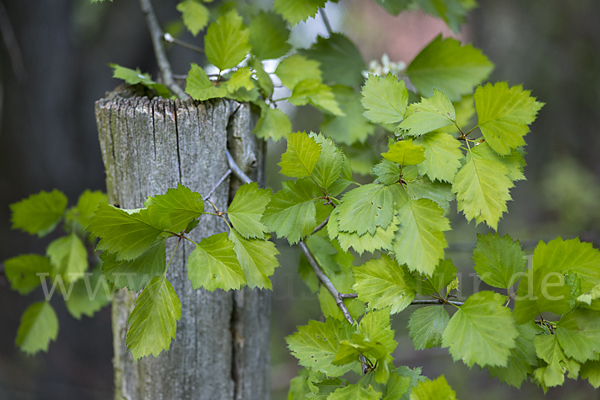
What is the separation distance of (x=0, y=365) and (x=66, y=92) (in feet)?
5.65

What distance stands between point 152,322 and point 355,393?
351 millimetres

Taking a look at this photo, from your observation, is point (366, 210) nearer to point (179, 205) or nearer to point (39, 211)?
point (179, 205)

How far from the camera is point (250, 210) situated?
0.69m

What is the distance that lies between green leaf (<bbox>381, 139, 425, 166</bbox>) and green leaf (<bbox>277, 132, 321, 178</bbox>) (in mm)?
121

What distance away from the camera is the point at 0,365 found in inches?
89.1

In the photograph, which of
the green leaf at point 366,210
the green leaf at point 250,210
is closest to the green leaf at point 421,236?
the green leaf at point 366,210

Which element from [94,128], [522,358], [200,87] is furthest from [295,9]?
[94,128]

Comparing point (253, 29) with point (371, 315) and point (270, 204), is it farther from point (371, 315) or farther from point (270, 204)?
point (371, 315)

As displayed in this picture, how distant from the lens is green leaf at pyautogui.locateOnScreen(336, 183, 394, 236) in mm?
616

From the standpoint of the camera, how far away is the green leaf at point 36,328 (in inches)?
43.5

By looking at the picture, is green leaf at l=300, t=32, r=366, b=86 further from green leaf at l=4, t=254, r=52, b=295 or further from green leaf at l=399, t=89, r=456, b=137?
green leaf at l=4, t=254, r=52, b=295

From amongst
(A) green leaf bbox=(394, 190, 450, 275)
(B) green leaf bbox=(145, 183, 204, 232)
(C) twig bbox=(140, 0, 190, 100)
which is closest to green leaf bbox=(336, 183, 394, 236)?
(A) green leaf bbox=(394, 190, 450, 275)

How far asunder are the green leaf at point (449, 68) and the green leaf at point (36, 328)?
1.33 m

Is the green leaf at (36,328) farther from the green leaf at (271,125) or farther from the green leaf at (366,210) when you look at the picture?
the green leaf at (366,210)
